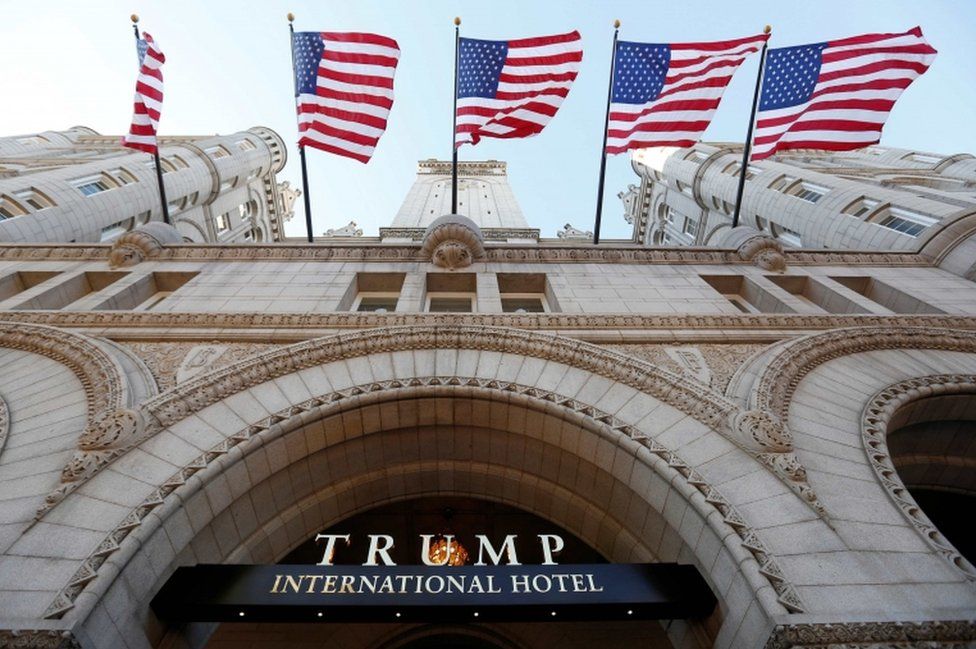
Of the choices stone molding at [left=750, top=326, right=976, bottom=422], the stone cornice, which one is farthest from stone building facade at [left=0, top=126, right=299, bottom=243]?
stone molding at [left=750, top=326, right=976, bottom=422]

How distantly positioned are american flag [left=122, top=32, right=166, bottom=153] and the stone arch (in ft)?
33.5

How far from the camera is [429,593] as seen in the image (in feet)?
22.5

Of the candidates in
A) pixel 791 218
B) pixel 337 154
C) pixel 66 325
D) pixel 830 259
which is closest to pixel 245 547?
pixel 66 325

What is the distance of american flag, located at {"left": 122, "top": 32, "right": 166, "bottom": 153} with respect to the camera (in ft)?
51.7

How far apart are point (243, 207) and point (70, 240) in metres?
25.6

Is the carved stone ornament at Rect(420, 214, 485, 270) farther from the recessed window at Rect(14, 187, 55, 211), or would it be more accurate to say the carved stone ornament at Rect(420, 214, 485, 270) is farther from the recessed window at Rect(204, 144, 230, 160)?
the recessed window at Rect(204, 144, 230, 160)

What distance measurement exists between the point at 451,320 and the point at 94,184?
1082 inches

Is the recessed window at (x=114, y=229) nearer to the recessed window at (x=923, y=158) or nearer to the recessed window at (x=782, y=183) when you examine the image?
the recessed window at (x=782, y=183)

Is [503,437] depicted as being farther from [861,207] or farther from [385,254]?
[861,207]

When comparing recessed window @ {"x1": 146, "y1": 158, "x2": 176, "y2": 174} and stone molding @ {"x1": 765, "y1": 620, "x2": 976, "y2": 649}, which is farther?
recessed window @ {"x1": 146, "y1": 158, "x2": 176, "y2": 174}

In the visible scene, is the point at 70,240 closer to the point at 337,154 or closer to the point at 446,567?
the point at 337,154

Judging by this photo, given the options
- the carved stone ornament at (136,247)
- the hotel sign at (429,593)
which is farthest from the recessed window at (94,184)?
the hotel sign at (429,593)

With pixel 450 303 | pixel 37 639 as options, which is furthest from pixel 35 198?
pixel 37 639

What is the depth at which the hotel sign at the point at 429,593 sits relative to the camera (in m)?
6.71
